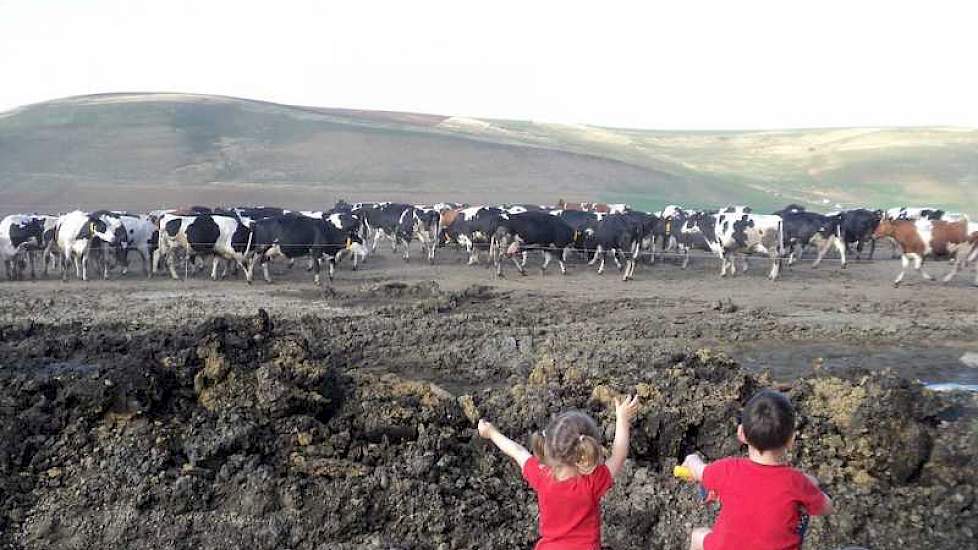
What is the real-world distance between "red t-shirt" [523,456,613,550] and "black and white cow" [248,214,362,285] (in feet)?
54.7

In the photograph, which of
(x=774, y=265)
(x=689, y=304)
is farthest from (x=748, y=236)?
(x=689, y=304)

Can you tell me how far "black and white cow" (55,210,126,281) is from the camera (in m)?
20.2

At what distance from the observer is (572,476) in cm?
392

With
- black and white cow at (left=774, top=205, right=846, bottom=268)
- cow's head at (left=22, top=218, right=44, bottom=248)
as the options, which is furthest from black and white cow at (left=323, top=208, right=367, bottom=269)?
black and white cow at (left=774, top=205, right=846, bottom=268)

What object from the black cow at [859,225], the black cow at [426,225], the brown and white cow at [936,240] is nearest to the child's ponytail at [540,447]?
the brown and white cow at [936,240]

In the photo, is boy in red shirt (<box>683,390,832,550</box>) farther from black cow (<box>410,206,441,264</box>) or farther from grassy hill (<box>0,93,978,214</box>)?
grassy hill (<box>0,93,978,214</box>)

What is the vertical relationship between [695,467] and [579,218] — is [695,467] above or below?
above

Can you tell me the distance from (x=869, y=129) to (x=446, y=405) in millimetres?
115476

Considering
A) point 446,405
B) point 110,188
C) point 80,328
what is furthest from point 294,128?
point 446,405

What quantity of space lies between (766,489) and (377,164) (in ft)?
234

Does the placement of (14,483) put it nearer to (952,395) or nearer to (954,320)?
(952,395)

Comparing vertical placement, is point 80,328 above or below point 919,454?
below

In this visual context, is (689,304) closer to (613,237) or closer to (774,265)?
(774,265)

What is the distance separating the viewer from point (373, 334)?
12.8m
